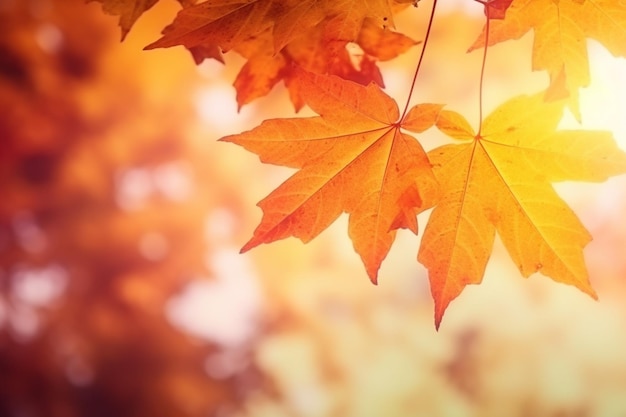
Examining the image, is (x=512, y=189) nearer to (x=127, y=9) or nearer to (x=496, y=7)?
(x=496, y=7)

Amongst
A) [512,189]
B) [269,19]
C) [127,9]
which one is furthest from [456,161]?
[127,9]

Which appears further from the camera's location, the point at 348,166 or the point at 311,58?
the point at 311,58

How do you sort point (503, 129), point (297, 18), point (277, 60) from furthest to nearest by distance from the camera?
point (277, 60), point (503, 129), point (297, 18)

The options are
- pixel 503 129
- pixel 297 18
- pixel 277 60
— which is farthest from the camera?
pixel 277 60

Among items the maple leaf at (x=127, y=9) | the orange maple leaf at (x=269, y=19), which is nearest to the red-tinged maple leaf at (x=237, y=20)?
the orange maple leaf at (x=269, y=19)

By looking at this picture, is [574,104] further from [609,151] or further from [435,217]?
[435,217]

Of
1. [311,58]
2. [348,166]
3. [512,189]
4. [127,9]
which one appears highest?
[127,9]

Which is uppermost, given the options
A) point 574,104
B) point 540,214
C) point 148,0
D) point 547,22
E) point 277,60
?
point 148,0

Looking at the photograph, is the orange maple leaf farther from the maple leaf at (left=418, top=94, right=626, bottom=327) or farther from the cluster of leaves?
the maple leaf at (left=418, top=94, right=626, bottom=327)

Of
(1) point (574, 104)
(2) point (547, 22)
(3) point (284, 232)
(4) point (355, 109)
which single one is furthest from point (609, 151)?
(3) point (284, 232)
